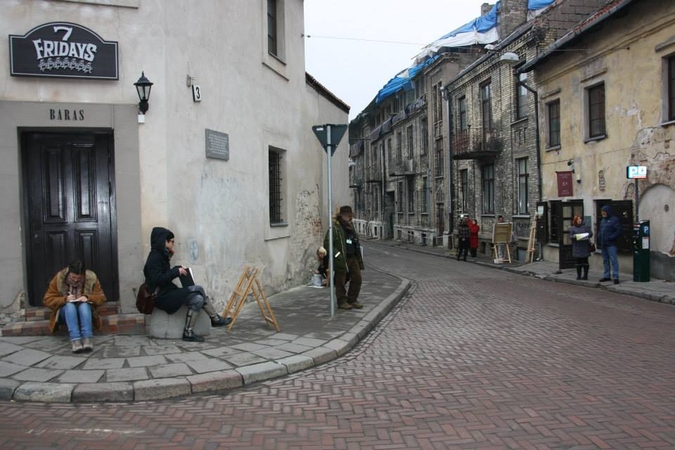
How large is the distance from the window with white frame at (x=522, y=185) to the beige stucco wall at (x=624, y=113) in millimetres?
2256

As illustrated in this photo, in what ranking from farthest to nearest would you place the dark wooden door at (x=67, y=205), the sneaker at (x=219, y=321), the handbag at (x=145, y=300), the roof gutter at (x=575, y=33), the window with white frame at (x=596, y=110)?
the window with white frame at (x=596, y=110)
the roof gutter at (x=575, y=33)
the sneaker at (x=219, y=321)
the dark wooden door at (x=67, y=205)
the handbag at (x=145, y=300)

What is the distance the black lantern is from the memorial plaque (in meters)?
1.27

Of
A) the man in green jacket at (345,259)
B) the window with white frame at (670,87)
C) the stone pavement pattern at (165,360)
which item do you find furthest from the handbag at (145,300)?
the window with white frame at (670,87)

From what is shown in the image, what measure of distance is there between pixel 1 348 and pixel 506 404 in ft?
18.5

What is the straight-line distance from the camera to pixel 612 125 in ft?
49.2

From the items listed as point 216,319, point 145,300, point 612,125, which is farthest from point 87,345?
point 612,125

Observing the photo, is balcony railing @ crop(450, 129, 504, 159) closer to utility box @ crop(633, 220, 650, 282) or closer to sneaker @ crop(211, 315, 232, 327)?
utility box @ crop(633, 220, 650, 282)

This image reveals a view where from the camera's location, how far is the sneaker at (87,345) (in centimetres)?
622

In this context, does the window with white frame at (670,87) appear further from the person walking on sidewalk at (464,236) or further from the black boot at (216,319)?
the black boot at (216,319)

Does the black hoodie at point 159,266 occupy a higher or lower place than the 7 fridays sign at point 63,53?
lower

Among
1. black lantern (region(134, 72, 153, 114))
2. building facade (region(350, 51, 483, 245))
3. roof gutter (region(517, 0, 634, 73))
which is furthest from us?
building facade (region(350, 51, 483, 245))

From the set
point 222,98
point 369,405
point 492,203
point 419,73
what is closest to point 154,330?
point 369,405

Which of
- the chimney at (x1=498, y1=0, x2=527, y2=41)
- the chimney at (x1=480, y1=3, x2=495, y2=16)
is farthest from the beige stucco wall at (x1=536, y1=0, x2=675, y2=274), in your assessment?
the chimney at (x1=480, y1=3, x2=495, y2=16)

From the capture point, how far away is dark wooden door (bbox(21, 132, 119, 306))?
24.2 ft
